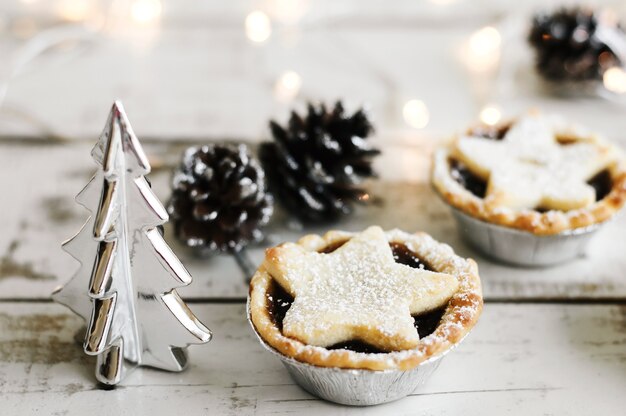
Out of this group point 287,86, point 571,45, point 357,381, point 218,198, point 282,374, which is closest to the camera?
point 357,381

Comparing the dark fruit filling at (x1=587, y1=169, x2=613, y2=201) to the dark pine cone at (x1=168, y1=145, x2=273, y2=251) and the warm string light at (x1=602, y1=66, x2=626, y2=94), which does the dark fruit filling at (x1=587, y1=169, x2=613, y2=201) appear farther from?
the dark pine cone at (x1=168, y1=145, x2=273, y2=251)

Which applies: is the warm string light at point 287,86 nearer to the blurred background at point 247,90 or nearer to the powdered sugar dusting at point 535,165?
the blurred background at point 247,90

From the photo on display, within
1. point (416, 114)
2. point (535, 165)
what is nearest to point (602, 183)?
point (535, 165)

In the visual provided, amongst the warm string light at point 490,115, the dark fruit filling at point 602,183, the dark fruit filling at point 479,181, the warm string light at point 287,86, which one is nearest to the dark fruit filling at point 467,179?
the dark fruit filling at point 479,181

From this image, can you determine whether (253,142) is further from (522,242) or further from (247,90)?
(522,242)

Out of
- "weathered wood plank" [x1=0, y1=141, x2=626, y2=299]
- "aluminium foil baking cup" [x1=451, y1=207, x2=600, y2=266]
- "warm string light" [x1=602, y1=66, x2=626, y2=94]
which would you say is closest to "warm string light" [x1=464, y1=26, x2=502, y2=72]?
"warm string light" [x1=602, y1=66, x2=626, y2=94]

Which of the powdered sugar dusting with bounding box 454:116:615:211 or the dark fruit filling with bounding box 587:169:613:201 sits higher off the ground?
the powdered sugar dusting with bounding box 454:116:615:211
